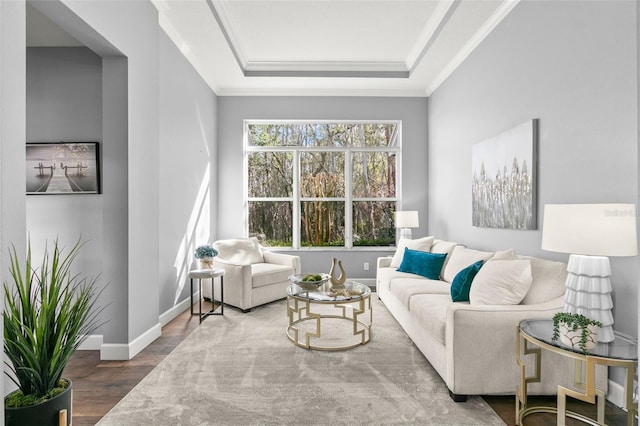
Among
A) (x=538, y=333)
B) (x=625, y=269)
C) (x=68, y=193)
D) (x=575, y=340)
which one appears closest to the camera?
(x=575, y=340)

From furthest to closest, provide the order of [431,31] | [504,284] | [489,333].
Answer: [431,31] → [504,284] → [489,333]

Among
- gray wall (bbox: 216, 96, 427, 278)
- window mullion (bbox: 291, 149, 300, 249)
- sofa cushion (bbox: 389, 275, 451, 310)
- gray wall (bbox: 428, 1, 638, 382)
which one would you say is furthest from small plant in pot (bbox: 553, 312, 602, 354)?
window mullion (bbox: 291, 149, 300, 249)

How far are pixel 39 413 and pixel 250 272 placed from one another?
2450mm

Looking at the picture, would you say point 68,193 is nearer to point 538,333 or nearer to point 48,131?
point 48,131

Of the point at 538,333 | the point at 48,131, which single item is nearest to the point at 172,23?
the point at 48,131

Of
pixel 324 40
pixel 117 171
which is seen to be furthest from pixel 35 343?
pixel 324 40

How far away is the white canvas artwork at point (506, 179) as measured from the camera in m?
2.82

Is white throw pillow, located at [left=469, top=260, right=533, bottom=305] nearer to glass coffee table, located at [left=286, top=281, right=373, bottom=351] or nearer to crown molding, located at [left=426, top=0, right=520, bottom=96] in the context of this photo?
glass coffee table, located at [left=286, top=281, right=373, bottom=351]

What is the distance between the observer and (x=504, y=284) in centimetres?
234

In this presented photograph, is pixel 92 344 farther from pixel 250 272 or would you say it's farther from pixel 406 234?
pixel 406 234

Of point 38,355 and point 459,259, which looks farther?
point 459,259

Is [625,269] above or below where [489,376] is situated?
above

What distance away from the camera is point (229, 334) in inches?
126

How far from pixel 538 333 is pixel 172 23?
4.04 meters
